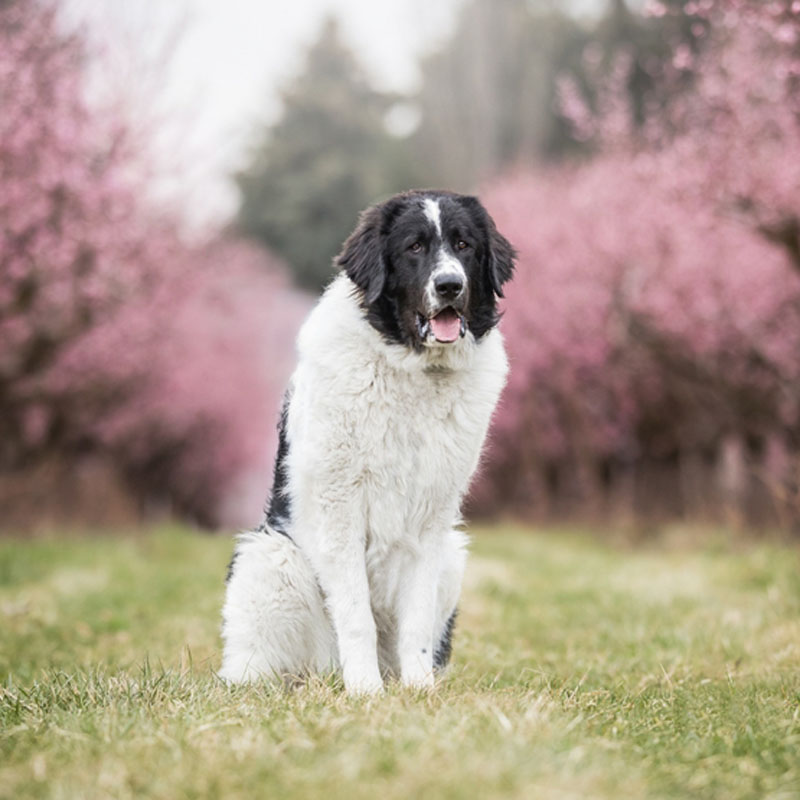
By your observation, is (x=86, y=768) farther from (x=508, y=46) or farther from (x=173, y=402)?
(x=508, y=46)

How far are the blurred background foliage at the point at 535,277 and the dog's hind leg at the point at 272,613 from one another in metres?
1.22

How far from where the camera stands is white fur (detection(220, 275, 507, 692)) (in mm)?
4191

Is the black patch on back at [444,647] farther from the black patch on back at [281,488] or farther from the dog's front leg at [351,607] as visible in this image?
the black patch on back at [281,488]

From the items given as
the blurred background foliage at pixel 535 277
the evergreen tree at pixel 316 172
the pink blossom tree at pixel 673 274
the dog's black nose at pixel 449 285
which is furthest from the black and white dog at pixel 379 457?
the evergreen tree at pixel 316 172

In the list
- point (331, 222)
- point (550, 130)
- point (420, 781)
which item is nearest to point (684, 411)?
point (550, 130)

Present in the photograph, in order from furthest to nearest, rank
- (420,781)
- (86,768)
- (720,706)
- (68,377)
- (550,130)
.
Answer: (550,130), (68,377), (720,706), (86,768), (420,781)

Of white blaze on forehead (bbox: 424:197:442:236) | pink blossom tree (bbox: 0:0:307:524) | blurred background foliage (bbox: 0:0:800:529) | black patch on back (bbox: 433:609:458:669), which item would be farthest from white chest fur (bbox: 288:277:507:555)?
pink blossom tree (bbox: 0:0:307:524)

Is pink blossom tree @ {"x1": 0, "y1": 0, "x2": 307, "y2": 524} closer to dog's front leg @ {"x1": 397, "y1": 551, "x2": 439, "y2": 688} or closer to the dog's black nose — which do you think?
the dog's black nose

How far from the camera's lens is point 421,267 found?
433cm

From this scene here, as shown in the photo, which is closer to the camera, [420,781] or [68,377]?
[420,781]

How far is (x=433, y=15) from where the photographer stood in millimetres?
31984

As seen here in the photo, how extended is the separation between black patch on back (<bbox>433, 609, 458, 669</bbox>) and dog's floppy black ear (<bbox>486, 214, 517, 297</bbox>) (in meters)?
1.56

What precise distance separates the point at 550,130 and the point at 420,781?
30.6 metres

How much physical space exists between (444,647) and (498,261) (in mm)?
1826
